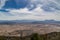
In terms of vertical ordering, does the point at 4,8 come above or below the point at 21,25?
above

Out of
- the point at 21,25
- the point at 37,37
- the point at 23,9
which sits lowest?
the point at 37,37

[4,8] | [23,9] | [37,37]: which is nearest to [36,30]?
[37,37]

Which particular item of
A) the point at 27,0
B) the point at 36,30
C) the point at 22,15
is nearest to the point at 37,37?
the point at 36,30

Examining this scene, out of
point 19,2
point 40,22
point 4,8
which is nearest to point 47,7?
point 40,22

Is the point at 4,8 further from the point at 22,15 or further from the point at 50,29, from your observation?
the point at 50,29

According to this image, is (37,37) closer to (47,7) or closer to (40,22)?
(40,22)

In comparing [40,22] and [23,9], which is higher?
[23,9]

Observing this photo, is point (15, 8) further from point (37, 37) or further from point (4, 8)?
point (37, 37)
